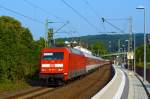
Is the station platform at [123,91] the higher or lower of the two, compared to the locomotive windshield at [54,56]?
lower

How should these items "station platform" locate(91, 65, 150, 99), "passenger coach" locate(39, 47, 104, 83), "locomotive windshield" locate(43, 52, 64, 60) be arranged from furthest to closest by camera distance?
"locomotive windshield" locate(43, 52, 64, 60), "passenger coach" locate(39, 47, 104, 83), "station platform" locate(91, 65, 150, 99)

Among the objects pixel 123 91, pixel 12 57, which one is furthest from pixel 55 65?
pixel 123 91

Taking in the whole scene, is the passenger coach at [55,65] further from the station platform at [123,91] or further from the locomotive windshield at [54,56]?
the station platform at [123,91]

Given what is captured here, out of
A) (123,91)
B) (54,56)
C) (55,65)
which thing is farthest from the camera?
(54,56)

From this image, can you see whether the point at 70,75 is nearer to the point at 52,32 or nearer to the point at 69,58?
the point at 69,58

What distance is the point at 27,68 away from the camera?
139 ft

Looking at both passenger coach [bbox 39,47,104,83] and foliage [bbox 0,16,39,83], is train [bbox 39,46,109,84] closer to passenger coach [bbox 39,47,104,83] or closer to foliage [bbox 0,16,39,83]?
passenger coach [bbox 39,47,104,83]

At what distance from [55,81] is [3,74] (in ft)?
14.0

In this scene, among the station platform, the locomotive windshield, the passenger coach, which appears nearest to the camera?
the station platform

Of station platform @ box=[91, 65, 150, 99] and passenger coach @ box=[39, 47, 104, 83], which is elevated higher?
passenger coach @ box=[39, 47, 104, 83]

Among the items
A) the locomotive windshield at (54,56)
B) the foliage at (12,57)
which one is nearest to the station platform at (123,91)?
the locomotive windshield at (54,56)

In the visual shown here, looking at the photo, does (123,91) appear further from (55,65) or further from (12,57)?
(12,57)

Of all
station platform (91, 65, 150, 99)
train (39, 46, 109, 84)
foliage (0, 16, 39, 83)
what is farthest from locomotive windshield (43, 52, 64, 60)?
station platform (91, 65, 150, 99)

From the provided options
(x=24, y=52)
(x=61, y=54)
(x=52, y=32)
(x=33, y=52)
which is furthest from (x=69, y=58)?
(x=52, y=32)
